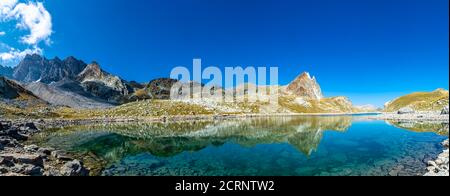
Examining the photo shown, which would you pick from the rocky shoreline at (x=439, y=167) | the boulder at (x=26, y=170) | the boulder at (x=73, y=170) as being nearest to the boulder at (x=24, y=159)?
the boulder at (x=26, y=170)

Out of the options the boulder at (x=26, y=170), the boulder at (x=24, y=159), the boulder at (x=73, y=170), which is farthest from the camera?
the boulder at (x=24, y=159)

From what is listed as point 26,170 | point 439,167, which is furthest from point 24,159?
point 439,167

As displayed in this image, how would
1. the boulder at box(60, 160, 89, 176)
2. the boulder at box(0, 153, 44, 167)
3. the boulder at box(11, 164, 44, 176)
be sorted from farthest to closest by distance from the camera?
the boulder at box(0, 153, 44, 167) → the boulder at box(60, 160, 89, 176) → the boulder at box(11, 164, 44, 176)

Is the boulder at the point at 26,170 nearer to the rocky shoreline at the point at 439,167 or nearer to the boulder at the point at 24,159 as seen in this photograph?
the boulder at the point at 24,159

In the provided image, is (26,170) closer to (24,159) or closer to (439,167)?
(24,159)

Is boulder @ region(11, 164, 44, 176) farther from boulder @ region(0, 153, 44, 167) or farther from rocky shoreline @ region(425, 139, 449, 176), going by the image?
rocky shoreline @ region(425, 139, 449, 176)

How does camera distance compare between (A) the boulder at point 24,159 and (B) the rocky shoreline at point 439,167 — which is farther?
(A) the boulder at point 24,159

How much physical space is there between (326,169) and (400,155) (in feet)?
48.7

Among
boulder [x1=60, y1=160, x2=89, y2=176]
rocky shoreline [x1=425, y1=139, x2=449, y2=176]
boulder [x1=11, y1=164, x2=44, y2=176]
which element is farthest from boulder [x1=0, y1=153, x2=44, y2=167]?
rocky shoreline [x1=425, y1=139, x2=449, y2=176]

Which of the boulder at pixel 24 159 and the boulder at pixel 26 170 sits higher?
the boulder at pixel 24 159

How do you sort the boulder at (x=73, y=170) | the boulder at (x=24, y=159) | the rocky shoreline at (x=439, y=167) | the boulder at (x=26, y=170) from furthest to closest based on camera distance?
the boulder at (x=24, y=159)
the boulder at (x=73, y=170)
the boulder at (x=26, y=170)
the rocky shoreline at (x=439, y=167)

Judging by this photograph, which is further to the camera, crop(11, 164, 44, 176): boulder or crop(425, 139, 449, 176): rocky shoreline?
crop(11, 164, 44, 176): boulder

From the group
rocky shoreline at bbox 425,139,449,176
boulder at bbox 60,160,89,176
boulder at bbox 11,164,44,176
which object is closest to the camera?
rocky shoreline at bbox 425,139,449,176
